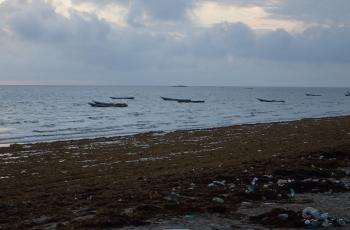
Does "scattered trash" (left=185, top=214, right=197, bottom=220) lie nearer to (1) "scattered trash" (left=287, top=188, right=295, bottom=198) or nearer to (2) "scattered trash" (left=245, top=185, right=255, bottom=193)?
(2) "scattered trash" (left=245, top=185, right=255, bottom=193)

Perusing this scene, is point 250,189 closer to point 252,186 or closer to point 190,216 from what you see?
point 252,186

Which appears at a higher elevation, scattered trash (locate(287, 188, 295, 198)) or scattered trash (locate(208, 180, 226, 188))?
scattered trash (locate(287, 188, 295, 198))

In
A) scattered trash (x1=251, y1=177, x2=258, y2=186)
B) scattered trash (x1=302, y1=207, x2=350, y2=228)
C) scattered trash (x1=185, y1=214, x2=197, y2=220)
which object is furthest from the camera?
scattered trash (x1=251, y1=177, x2=258, y2=186)

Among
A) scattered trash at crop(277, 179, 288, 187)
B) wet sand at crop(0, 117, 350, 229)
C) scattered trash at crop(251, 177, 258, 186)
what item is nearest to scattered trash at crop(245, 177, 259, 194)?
scattered trash at crop(251, 177, 258, 186)

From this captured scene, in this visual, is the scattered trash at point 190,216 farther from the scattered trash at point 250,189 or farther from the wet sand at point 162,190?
the scattered trash at point 250,189

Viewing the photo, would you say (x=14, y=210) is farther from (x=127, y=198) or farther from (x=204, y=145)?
(x=204, y=145)

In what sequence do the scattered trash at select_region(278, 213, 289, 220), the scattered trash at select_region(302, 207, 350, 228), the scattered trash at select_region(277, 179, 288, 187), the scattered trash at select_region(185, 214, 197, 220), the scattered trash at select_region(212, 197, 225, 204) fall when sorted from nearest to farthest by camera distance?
the scattered trash at select_region(302, 207, 350, 228)
the scattered trash at select_region(278, 213, 289, 220)
the scattered trash at select_region(185, 214, 197, 220)
the scattered trash at select_region(212, 197, 225, 204)
the scattered trash at select_region(277, 179, 288, 187)

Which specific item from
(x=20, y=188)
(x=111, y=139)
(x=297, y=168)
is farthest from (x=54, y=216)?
(x=111, y=139)

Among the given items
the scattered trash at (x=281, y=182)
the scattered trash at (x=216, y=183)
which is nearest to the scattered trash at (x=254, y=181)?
the scattered trash at (x=281, y=182)

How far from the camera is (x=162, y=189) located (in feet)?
36.8

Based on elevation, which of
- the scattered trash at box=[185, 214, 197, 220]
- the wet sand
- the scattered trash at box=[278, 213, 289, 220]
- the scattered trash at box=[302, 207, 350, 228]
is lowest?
the wet sand

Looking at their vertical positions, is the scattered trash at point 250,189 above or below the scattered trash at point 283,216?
below

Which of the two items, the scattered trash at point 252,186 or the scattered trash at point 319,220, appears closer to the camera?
the scattered trash at point 319,220

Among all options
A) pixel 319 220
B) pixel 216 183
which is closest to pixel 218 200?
pixel 216 183
